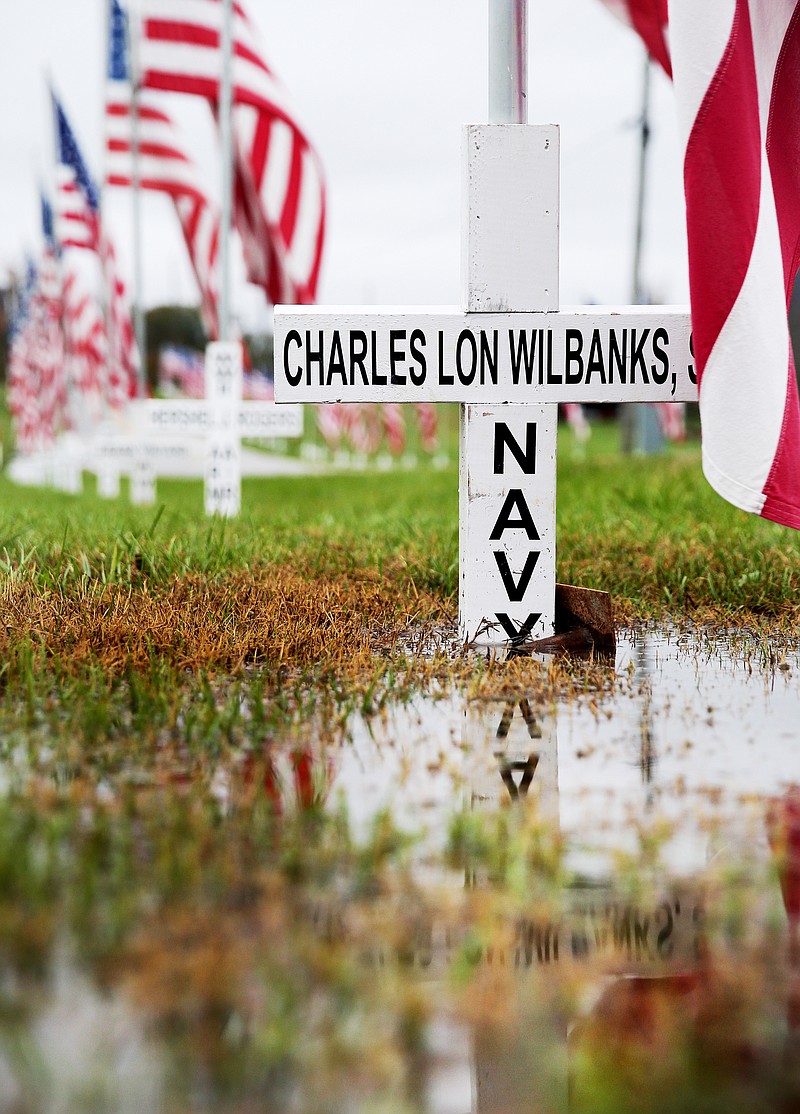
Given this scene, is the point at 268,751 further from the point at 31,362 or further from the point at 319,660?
the point at 31,362

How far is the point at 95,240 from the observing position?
20.7 metres

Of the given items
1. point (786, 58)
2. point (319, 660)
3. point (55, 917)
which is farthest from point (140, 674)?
point (786, 58)

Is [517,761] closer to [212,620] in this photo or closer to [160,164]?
[212,620]

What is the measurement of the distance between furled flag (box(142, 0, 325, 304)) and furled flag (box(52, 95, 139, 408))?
6320 mm

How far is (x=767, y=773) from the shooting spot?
2.58 m

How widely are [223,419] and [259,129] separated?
12.0ft

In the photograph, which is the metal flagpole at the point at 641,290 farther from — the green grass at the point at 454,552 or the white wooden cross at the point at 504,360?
the white wooden cross at the point at 504,360

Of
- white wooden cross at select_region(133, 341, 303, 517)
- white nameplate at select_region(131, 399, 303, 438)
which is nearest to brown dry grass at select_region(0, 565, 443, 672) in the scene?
white wooden cross at select_region(133, 341, 303, 517)

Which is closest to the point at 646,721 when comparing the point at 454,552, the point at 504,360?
the point at 504,360

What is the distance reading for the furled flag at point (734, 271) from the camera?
12.7 feet

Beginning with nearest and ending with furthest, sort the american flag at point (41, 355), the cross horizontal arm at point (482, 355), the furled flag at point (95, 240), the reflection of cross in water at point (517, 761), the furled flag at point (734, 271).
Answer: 1. the reflection of cross in water at point (517, 761)
2. the furled flag at point (734, 271)
3. the cross horizontal arm at point (482, 355)
4. the furled flag at point (95, 240)
5. the american flag at point (41, 355)

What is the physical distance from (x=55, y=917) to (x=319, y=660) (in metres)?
1.82

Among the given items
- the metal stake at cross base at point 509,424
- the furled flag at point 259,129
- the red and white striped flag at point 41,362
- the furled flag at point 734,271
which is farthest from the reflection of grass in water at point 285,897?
the red and white striped flag at point 41,362

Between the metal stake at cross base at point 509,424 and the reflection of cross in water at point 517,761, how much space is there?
93cm
